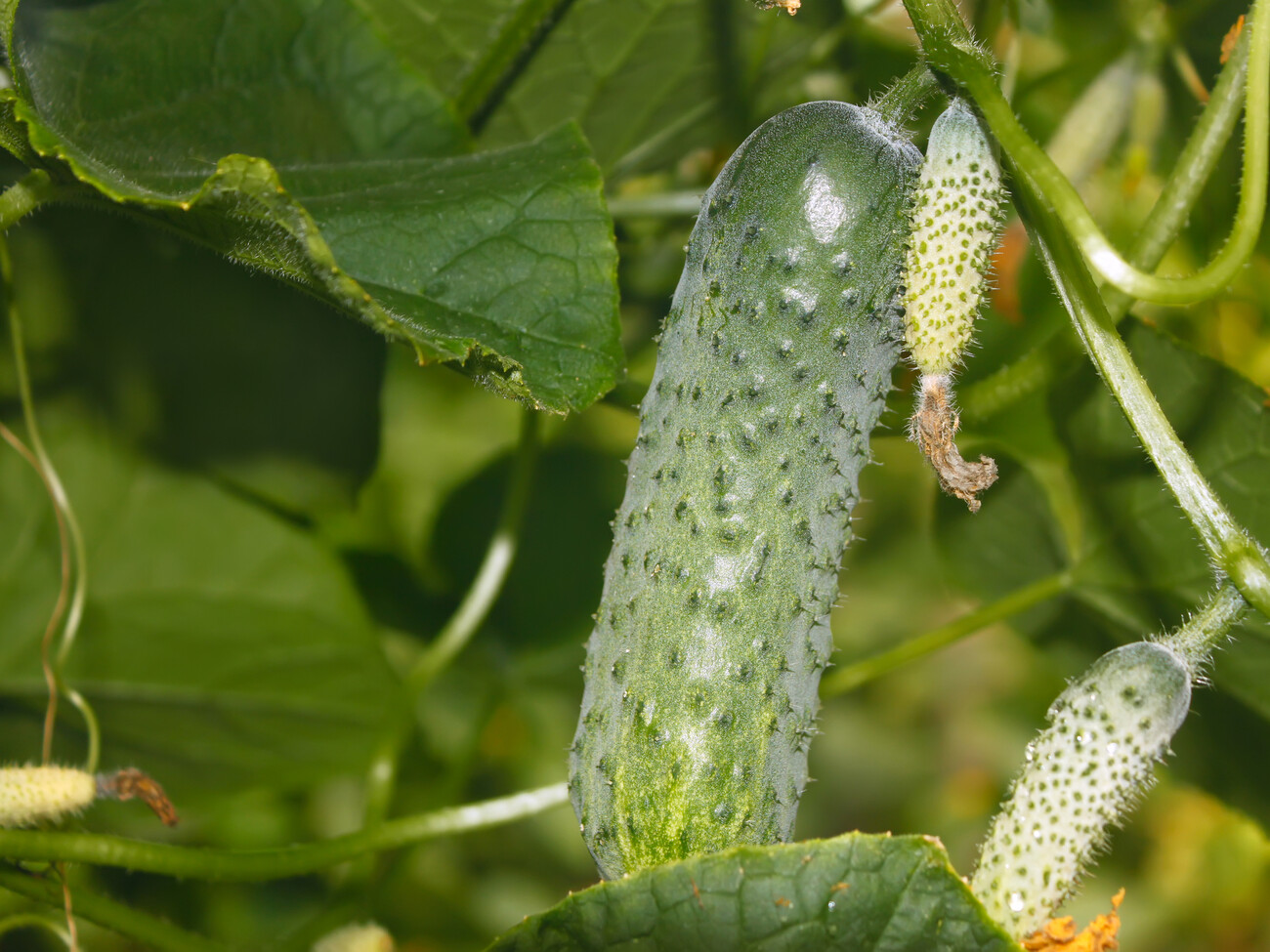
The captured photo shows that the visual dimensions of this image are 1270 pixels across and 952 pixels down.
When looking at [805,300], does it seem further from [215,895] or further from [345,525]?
[215,895]

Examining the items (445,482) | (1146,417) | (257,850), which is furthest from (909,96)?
(445,482)

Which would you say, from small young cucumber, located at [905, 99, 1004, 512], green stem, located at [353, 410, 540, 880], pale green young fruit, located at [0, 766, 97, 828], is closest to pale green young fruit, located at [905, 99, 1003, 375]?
small young cucumber, located at [905, 99, 1004, 512]

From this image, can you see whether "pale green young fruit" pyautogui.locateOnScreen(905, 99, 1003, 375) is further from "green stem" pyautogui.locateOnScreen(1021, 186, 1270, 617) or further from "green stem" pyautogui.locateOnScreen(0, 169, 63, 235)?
"green stem" pyautogui.locateOnScreen(0, 169, 63, 235)

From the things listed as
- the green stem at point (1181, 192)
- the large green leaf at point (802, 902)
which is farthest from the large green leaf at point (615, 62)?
the large green leaf at point (802, 902)

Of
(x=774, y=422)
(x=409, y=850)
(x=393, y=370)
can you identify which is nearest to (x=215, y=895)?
(x=409, y=850)

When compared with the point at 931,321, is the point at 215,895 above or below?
below

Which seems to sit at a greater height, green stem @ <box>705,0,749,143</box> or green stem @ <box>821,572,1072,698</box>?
green stem @ <box>705,0,749,143</box>

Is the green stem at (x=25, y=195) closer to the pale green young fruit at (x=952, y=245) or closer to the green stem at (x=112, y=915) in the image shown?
the green stem at (x=112, y=915)
